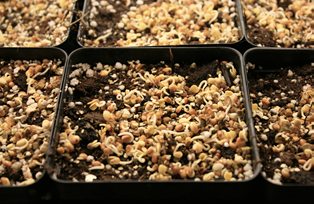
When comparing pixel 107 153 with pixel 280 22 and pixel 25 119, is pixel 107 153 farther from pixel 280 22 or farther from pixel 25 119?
pixel 280 22

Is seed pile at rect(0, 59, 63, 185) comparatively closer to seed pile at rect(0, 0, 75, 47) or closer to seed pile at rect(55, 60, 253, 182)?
seed pile at rect(55, 60, 253, 182)

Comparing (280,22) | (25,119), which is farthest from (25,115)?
(280,22)

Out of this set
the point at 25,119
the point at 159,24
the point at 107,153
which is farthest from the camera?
the point at 159,24

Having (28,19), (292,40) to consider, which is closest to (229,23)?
(292,40)

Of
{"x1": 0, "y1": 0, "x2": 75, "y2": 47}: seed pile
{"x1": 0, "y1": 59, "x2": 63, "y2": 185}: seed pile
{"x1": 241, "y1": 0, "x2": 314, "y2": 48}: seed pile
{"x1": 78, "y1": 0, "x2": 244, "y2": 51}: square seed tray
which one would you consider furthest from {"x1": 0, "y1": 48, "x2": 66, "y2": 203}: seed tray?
{"x1": 241, "y1": 0, "x2": 314, "y2": 48}: seed pile

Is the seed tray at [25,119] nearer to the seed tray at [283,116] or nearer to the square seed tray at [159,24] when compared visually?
the square seed tray at [159,24]

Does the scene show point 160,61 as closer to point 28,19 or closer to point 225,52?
point 225,52

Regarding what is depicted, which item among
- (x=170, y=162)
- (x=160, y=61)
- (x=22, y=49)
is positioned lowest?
(x=170, y=162)
